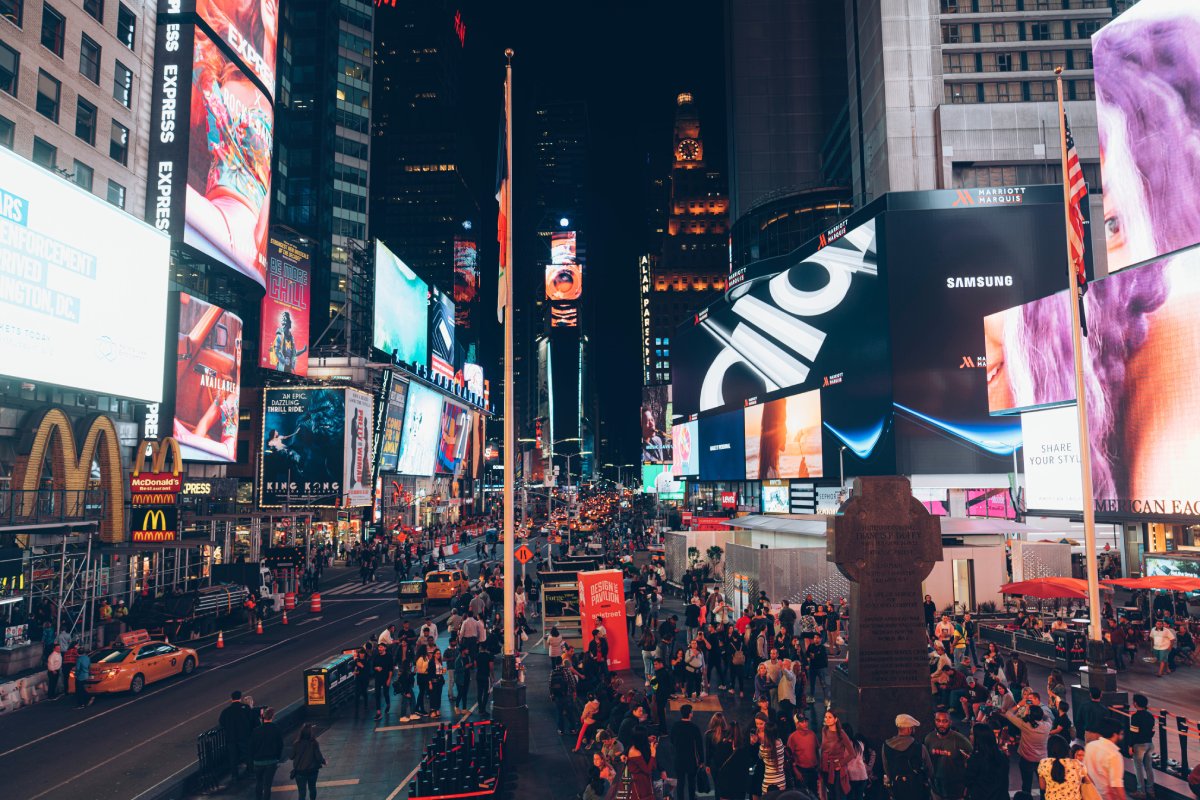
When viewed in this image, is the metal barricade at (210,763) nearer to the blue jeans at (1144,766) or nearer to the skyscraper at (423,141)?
the blue jeans at (1144,766)

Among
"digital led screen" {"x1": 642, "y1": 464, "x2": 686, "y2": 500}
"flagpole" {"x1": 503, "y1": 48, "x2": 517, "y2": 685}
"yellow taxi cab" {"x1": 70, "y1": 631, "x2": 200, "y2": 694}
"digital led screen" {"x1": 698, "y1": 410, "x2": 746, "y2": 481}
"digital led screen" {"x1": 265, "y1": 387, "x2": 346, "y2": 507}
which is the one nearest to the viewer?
"flagpole" {"x1": 503, "y1": 48, "x2": 517, "y2": 685}

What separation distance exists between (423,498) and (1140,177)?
254 ft

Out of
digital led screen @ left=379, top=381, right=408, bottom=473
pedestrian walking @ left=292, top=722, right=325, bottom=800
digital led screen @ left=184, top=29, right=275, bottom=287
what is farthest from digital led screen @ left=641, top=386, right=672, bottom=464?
pedestrian walking @ left=292, top=722, right=325, bottom=800

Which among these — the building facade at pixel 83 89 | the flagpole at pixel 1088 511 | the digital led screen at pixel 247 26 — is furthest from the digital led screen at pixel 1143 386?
the digital led screen at pixel 247 26

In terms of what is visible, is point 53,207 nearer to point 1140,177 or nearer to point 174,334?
point 174,334

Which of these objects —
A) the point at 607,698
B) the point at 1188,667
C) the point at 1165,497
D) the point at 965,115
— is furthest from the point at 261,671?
the point at 965,115

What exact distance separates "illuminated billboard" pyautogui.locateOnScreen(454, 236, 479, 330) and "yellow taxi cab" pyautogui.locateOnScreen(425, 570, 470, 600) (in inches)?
6006

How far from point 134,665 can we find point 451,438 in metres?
75.9

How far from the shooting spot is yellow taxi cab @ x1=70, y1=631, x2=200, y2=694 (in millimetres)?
20416

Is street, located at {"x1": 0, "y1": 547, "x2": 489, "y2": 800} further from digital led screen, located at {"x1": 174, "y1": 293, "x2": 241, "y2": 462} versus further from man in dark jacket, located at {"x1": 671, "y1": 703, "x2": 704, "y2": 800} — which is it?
digital led screen, located at {"x1": 174, "y1": 293, "x2": 241, "y2": 462}

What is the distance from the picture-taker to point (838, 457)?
56.2 meters

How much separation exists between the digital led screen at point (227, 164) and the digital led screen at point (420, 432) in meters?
30.1

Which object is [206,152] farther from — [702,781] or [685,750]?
[702,781]

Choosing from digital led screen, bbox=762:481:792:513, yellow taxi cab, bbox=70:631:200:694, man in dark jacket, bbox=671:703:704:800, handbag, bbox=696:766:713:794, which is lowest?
yellow taxi cab, bbox=70:631:200:694
